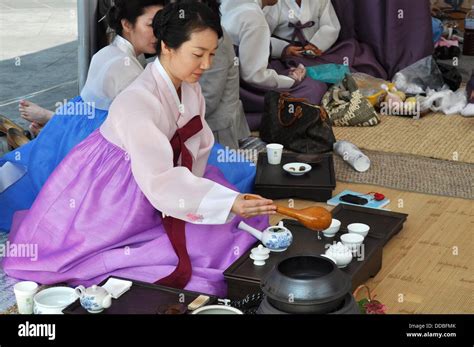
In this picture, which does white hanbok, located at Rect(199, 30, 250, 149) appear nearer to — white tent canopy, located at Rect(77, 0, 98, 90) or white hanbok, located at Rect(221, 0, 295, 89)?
white hanbok, located at Rect(221, 0, 295, 89)

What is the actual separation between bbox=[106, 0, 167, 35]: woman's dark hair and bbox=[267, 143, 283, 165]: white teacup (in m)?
0.98

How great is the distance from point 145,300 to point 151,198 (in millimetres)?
356

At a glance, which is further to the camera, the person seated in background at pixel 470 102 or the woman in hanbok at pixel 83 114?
the person seated in background at pixel 470 102

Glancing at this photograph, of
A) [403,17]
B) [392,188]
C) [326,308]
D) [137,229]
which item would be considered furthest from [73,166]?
[403,17]

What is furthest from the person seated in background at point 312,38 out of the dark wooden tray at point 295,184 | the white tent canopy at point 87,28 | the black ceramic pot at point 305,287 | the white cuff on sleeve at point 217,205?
the black ceramic pot at point 305,287

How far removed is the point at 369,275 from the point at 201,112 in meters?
0.89

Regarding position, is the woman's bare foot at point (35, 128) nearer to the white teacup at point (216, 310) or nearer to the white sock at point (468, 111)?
the white teacup at point (216, 310)

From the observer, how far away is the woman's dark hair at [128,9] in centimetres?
344

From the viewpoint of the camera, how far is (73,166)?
317cm

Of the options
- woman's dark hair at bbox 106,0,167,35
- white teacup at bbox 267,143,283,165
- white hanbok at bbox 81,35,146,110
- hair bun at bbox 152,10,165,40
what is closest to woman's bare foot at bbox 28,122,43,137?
white hanbok at bbox 81,35,146,110

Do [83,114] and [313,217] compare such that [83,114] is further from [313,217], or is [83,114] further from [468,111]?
[468,111]

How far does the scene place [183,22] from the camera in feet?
9.61

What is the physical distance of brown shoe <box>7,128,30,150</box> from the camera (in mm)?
4062

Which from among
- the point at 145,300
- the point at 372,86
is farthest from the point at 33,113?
the point at 372,86
